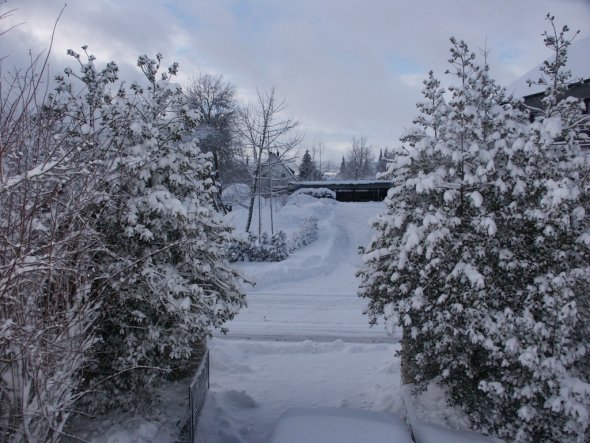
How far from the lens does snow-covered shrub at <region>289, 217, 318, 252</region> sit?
21.2 meters

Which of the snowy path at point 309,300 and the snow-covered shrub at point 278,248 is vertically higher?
the snow-covered shrub at point 278,248

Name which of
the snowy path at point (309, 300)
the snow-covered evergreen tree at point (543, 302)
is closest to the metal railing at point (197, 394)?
the snowy path at point (309, 300)

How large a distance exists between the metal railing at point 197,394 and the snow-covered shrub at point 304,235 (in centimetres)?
1318

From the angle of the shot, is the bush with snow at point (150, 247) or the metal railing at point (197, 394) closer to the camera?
the bush with snow at point (150, 247)

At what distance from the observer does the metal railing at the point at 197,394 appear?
577 centimetres

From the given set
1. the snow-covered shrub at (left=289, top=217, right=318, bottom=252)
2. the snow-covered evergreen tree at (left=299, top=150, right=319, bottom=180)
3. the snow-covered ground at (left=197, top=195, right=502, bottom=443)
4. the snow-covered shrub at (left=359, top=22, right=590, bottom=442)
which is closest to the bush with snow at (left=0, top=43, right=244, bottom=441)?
the snow-covered ground at (left=197, top=195, right=502, bottom=443)

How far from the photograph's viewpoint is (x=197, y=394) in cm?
632

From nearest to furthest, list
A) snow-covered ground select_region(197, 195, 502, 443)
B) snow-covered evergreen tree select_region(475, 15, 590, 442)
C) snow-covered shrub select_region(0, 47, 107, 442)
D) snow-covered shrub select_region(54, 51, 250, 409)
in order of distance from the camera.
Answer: snow-covered shrub select_region(0, 47, 107, 442) < snow-covered evergreen tree select_region(475, 15, 590, 442) < snow-covered shrub select_region(54, 51, 250, 409) < snow-covered ground select_region(197, 195, 502, 443)

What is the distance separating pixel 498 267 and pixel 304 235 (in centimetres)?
1749

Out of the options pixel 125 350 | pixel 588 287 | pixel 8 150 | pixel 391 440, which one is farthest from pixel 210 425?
pixel 588 287

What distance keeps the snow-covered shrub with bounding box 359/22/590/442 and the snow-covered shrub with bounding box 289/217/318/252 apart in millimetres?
14651

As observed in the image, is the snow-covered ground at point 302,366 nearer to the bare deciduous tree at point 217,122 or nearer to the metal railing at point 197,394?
the metal railing at point 197,394

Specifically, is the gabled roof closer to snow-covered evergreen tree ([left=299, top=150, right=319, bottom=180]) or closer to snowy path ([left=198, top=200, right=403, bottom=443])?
snowy path ([left=198, top=200, right=403, bottom=443])

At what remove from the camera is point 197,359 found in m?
7.32
